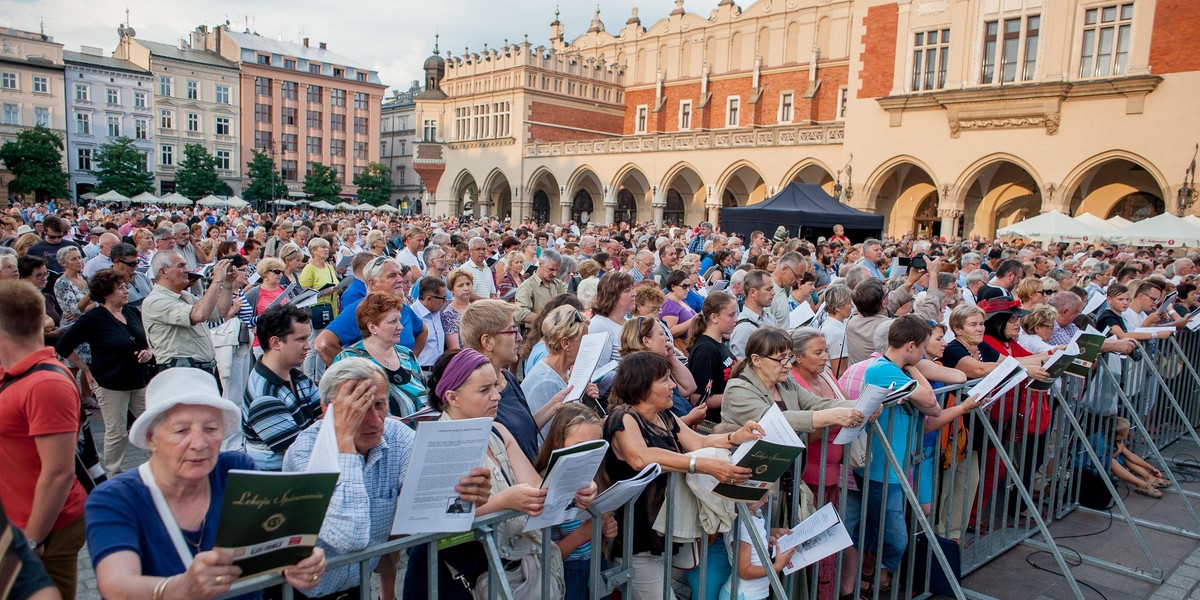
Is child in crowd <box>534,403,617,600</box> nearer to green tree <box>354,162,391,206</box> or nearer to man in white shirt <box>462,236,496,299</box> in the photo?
man in white shirt <box>462,236,496,299</box>

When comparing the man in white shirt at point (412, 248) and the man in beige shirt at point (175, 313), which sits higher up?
the man in white shirt at point (412, 248)

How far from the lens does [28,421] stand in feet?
8.99

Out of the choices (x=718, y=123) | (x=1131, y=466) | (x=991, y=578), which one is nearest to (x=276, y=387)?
(x=991, y=578)

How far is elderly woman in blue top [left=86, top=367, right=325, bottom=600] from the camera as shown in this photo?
183 cm

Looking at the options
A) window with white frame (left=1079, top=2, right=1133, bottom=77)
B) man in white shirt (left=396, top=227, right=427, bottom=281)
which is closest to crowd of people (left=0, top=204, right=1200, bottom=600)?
man in white shirt (left=396, top=227, right=427, bottom=281)

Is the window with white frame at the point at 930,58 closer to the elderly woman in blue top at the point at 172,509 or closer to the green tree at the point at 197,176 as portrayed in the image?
the elderly woman in blue top at the point at 172,509

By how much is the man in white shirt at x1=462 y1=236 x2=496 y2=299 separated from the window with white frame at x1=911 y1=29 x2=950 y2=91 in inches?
822

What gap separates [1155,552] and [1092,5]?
71.3ft

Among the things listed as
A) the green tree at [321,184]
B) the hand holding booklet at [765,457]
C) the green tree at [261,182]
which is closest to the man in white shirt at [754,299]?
the hand holding booklet at [765,457]

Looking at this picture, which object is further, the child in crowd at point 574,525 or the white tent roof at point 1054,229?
the white tent roof at point 1054,229

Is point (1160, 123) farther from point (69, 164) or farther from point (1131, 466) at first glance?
point (69, 164)

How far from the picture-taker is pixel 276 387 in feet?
10.9

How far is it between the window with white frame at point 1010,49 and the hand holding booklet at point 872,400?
23213 mm

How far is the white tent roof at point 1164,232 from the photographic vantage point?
15.2 meters
